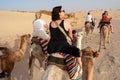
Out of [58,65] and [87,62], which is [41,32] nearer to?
[87,62]

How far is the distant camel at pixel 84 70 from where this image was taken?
777 cm

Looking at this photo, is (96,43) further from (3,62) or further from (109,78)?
(3,62)

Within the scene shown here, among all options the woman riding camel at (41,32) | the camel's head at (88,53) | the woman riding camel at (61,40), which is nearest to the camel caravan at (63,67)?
the camel's head at (88,53)

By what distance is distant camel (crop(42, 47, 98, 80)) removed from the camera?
7.77 m

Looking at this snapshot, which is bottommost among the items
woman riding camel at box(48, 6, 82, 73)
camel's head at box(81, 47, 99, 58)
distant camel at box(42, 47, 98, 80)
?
distant camel at box(42, 47, 98, 80)

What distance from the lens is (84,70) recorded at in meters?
8.25

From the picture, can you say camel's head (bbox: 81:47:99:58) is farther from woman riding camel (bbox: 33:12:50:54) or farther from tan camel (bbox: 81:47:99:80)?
woman riding camel (bbox: 33:12:50:54)

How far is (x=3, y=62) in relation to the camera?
8094mm

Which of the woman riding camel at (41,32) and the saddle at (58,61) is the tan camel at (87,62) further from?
the woman riding camel at (41,32)

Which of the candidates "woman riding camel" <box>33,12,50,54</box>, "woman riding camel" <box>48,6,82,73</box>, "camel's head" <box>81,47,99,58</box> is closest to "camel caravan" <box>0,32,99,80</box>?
"camel's head" <box>81,47,99,58</box>

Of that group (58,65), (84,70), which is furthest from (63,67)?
(84,70)

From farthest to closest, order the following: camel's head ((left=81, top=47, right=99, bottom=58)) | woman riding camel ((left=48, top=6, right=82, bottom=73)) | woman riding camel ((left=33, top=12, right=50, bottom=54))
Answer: woman riding camel ((left=33, top=12, right=50, bottom=54))
camel's head ((left=81, top=47, right=99, bottom=58))
woman riding camel ((left=48, top=6, right=82, bottom=73))

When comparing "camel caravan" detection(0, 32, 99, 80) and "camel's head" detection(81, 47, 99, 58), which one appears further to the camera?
"camel's head" detection(81, 47, 99, 58)

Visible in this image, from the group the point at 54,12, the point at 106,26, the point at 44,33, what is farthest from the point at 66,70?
the point at 106,26
